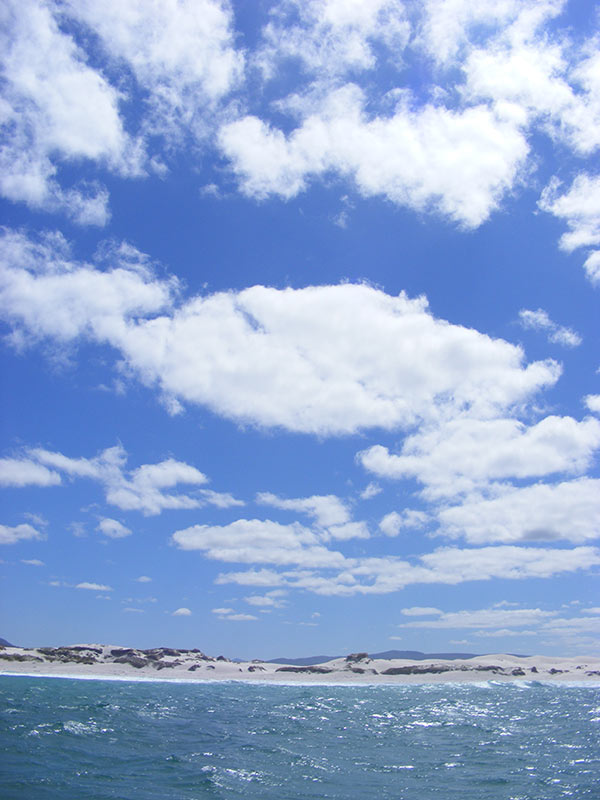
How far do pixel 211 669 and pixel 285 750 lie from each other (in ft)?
274

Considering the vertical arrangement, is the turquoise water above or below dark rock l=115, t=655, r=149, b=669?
above

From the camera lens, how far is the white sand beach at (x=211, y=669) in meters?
96.0

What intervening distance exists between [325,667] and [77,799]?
99.9m

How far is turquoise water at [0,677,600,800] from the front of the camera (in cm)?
2211

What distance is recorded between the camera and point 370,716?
46.5m

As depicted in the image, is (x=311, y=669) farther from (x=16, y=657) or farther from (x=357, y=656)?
(x=16, y=657)

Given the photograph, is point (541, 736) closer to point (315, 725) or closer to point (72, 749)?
point (315, 725)

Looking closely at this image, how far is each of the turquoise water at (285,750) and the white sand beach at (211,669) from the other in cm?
Answer: 4503

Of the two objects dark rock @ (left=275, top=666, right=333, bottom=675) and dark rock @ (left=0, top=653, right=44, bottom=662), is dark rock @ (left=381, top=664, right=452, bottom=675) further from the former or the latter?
dark rock @ (left=0, top=653, right=44, bottom=662)

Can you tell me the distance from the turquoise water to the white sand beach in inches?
1773

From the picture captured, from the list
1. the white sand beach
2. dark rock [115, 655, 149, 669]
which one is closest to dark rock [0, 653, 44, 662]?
the white sand beach

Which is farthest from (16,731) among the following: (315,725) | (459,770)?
(459,770)

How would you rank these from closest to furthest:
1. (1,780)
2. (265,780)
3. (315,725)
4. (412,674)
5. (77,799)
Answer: (77,799) → (1,780) → (265,780) → (315,725) → (412,674)

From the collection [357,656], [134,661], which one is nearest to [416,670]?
[357,656]
